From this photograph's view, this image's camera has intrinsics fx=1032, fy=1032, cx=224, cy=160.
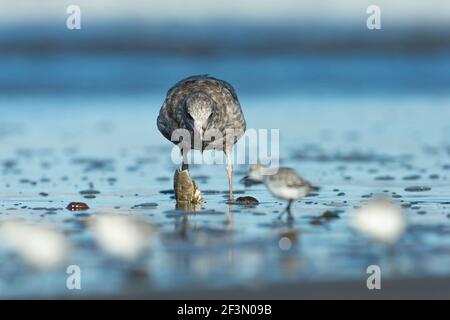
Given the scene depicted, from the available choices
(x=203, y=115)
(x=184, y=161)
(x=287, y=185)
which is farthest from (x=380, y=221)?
(x=184, y=161)

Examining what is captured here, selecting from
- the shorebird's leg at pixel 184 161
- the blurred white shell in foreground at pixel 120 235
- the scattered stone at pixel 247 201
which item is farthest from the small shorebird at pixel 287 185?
the shorebird's leg at pixel 184 161

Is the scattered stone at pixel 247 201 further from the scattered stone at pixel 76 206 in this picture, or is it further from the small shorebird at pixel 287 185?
the scattered stone at pixel 76 206

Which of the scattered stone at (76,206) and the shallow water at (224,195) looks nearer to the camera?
the shallow water at (224,195)

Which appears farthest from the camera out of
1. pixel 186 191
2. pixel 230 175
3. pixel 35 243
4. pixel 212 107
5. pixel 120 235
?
pixel 230 175

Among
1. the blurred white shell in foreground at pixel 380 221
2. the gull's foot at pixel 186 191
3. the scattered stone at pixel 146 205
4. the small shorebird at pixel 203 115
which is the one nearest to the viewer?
the blurred white shell in foreground at pixel 380 221

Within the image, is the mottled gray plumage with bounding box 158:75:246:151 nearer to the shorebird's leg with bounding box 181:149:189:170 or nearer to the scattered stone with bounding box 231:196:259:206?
the shorebird's leg with bounding box 181:149:189:170

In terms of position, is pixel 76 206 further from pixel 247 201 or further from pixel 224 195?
pixel 224 195
